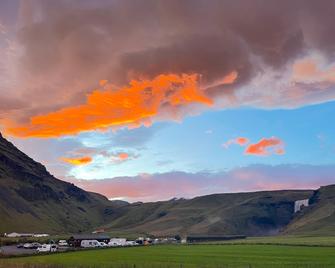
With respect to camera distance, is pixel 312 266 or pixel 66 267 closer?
pixel 66 267

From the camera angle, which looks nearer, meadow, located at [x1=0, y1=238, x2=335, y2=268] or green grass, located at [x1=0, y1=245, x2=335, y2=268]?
meadow, located at [x1=0, y1=238, x2=335, y2=268]

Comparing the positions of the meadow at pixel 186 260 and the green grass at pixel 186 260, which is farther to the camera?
the green grass at pixel 186 260

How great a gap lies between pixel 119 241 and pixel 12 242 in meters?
34.7

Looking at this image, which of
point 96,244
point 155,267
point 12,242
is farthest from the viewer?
point 12,242

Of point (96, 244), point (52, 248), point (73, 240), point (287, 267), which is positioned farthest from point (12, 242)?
point (287, 267)

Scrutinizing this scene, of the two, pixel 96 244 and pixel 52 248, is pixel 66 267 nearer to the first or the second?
pixel 52 248

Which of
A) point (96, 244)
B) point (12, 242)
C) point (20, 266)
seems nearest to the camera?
point (20, 266)

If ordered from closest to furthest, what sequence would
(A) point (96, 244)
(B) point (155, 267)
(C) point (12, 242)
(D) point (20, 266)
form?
(D) point (20, 266), (B) point (155, 267), (A) point (96, 244), (C) point (12, 242)

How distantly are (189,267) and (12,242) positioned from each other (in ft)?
361

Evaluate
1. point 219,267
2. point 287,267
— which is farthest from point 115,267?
point 287,267

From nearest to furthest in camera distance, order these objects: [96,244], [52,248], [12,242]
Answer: [52,248]
[96,244]
[12,242]

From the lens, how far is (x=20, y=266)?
57.6 meters

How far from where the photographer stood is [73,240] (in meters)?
151

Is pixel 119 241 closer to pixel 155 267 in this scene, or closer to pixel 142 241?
pixel 142 241
